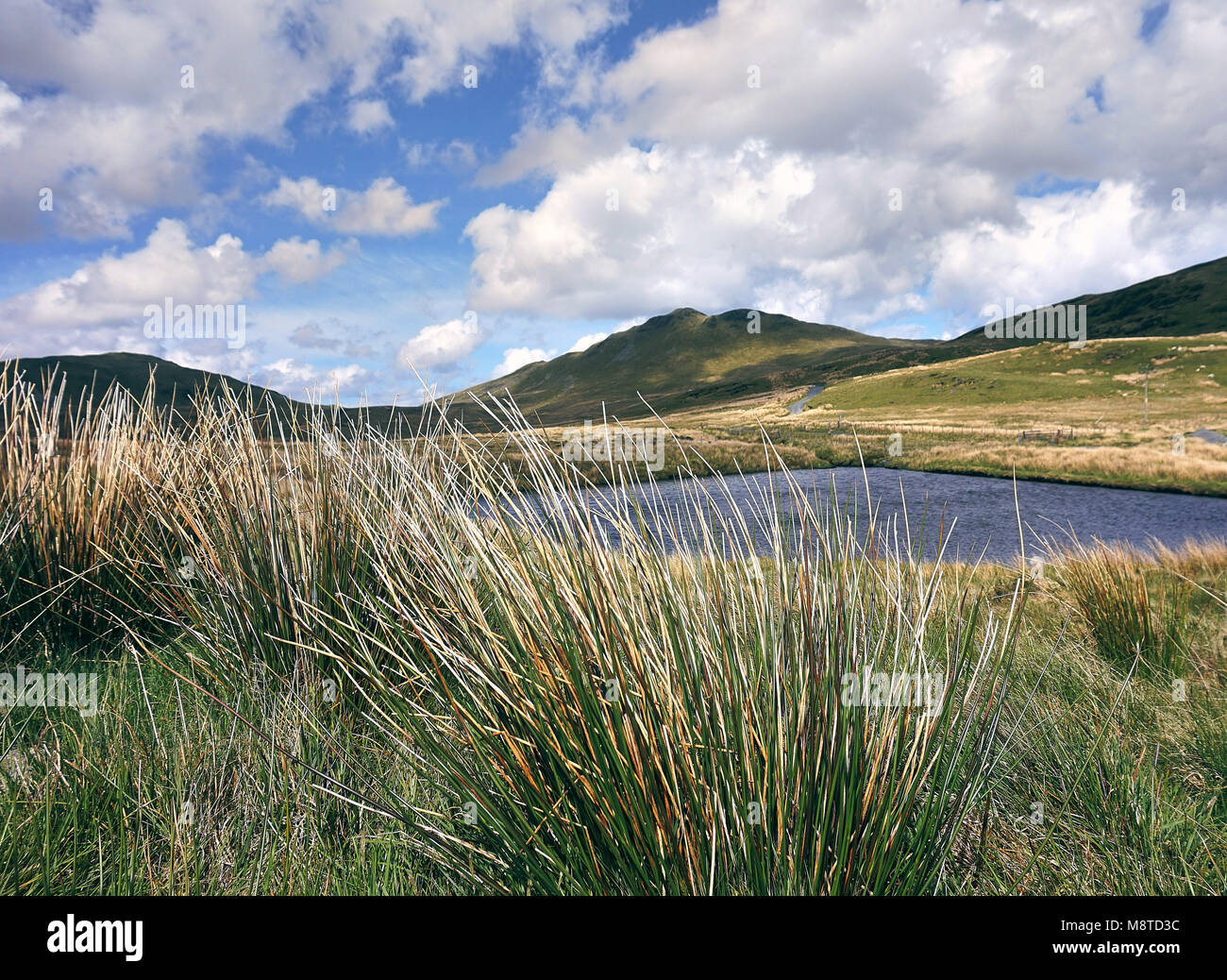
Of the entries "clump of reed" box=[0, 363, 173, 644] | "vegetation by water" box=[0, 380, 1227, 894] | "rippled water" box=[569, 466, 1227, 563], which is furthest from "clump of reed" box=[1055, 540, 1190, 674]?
"clump of reed" box=[0, 363, 173, 644]

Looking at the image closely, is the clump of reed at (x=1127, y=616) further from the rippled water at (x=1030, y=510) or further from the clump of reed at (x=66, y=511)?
the clump of reed at (x=66, y=511)

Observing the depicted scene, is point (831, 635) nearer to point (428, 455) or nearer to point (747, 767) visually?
point (747, 767)

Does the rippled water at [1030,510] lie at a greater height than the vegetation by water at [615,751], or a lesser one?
lesser

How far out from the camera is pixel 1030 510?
1741 centimetres

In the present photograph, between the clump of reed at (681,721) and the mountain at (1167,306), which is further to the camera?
the mountain at (1167,306)

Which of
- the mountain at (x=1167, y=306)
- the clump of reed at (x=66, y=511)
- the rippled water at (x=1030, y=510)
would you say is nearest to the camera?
the clump of reed at (x=66, y=511)

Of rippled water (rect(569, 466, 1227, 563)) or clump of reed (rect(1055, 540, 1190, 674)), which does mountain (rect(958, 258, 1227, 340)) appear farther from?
clump of reed (rect(1055, 540, 1190, 674))

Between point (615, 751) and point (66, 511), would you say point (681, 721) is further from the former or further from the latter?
point (66, 511)

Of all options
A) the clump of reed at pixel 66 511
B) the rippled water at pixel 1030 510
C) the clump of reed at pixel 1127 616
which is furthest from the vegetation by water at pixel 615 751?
the rippled water at pixel 1030 510

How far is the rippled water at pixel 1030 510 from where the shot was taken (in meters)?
13.5

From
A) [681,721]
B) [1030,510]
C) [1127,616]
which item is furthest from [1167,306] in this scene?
[681,721]

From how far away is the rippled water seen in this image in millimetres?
13516

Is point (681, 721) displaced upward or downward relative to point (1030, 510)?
upward

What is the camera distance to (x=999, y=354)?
92.6 metres
